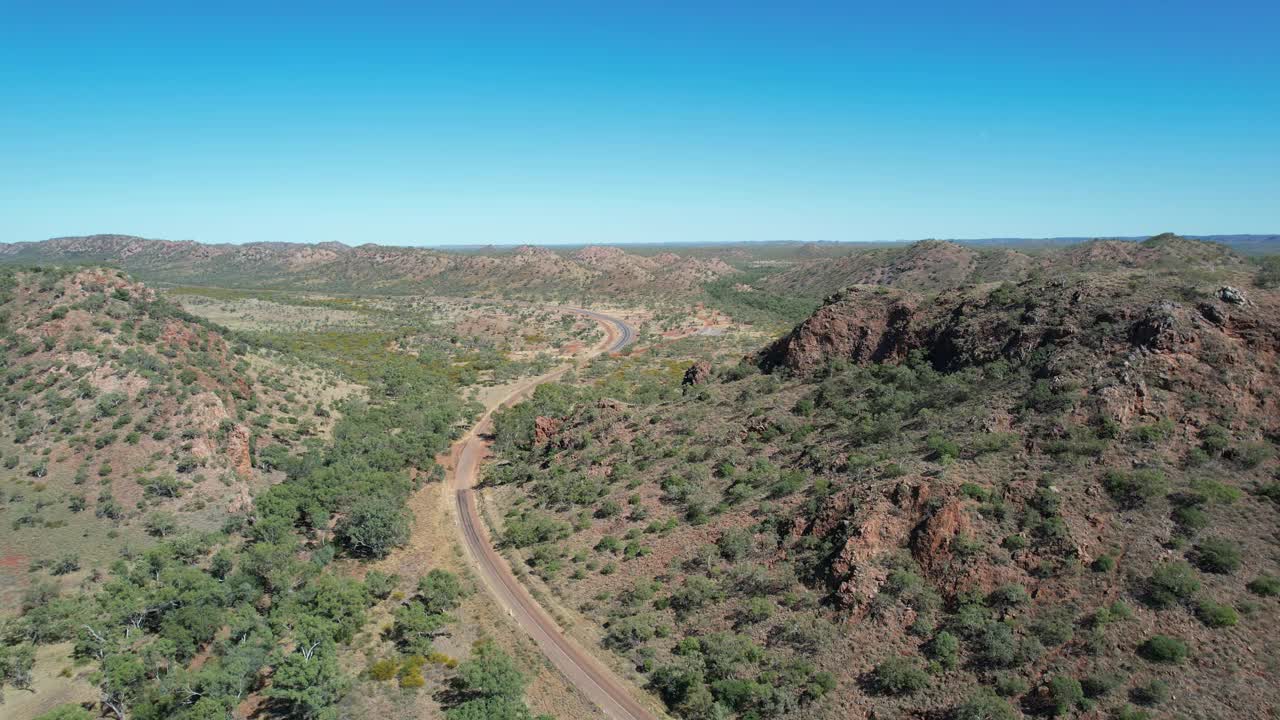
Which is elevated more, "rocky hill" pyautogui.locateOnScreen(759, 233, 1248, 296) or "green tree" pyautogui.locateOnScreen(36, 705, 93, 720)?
"rocky hill" pyautogui.locateOnScreen(759, 233, 1248, 296)

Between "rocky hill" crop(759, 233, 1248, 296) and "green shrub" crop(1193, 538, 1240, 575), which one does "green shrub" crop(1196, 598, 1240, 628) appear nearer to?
"green shrub" crop(1193, 538, 1240, 575)

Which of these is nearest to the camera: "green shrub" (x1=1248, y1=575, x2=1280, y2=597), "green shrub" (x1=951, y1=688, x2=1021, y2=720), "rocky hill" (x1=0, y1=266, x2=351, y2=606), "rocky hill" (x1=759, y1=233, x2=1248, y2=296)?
"green shrub" (x1=951, y1=688, x2=1021, y2=720)

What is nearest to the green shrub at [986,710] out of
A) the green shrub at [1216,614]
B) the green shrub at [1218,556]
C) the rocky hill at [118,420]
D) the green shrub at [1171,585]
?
the green shrub at [1171,585]

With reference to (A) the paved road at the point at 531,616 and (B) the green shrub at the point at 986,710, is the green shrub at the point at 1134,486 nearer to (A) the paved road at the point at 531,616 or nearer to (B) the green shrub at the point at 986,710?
(B) the green shrub at the point at 986,710

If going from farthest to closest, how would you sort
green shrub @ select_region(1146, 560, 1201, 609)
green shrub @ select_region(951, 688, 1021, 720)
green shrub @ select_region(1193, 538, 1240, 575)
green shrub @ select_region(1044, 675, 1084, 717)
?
green shrub @ select_region(1193, 538, 1240, 575), green shrub @ select_region(1146, 560, 1201, 609), green shrub @ select_region(951, 688, 1021, 720), green shrub @ select_region(1044, 675, 1084, 717)

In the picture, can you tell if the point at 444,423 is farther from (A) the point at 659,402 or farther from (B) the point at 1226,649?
(B) the point at 1226,649

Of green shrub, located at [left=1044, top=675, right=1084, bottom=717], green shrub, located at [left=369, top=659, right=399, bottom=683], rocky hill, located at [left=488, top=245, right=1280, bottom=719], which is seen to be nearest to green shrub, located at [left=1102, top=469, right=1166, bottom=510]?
rocky hill, located at [left=488, top=245, right=1280, bottom=719]

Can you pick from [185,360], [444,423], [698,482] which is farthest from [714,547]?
[185,360]
